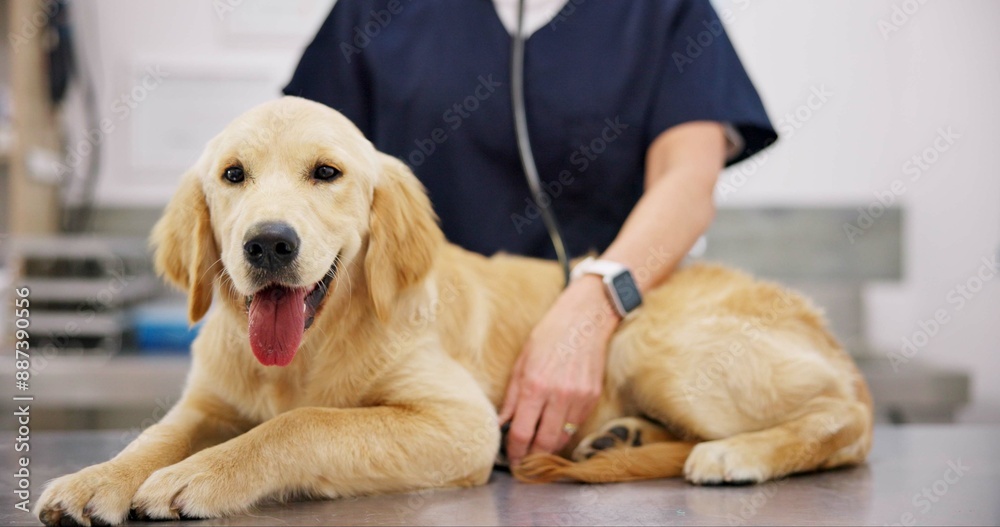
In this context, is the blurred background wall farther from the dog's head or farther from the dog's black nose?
the dog's black nose

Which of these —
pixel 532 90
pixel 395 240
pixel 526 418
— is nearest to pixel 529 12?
pixel 532 90

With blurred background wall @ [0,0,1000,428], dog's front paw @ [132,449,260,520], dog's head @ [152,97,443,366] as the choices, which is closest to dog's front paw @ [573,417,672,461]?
dog's head @ [152,97,443,366]

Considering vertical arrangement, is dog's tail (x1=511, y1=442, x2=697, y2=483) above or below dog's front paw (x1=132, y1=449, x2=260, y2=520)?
below

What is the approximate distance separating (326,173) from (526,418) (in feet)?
1.56

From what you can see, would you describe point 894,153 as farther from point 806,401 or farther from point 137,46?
point 137,46

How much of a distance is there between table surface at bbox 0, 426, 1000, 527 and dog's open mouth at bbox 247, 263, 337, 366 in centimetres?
18

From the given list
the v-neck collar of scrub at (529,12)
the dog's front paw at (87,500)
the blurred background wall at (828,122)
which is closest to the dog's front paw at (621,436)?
the dog's front paw at (87,500)

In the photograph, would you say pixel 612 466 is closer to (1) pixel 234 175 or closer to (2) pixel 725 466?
(2) pixel 725 466

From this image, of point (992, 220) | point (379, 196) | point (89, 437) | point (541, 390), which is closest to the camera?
point (379, 196)

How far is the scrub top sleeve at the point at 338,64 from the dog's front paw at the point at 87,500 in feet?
2.56

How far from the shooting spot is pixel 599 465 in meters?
1.12

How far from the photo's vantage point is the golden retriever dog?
0.87 meters

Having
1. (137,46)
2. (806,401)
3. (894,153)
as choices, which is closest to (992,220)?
(894,153)

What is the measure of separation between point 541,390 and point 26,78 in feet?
7.94
